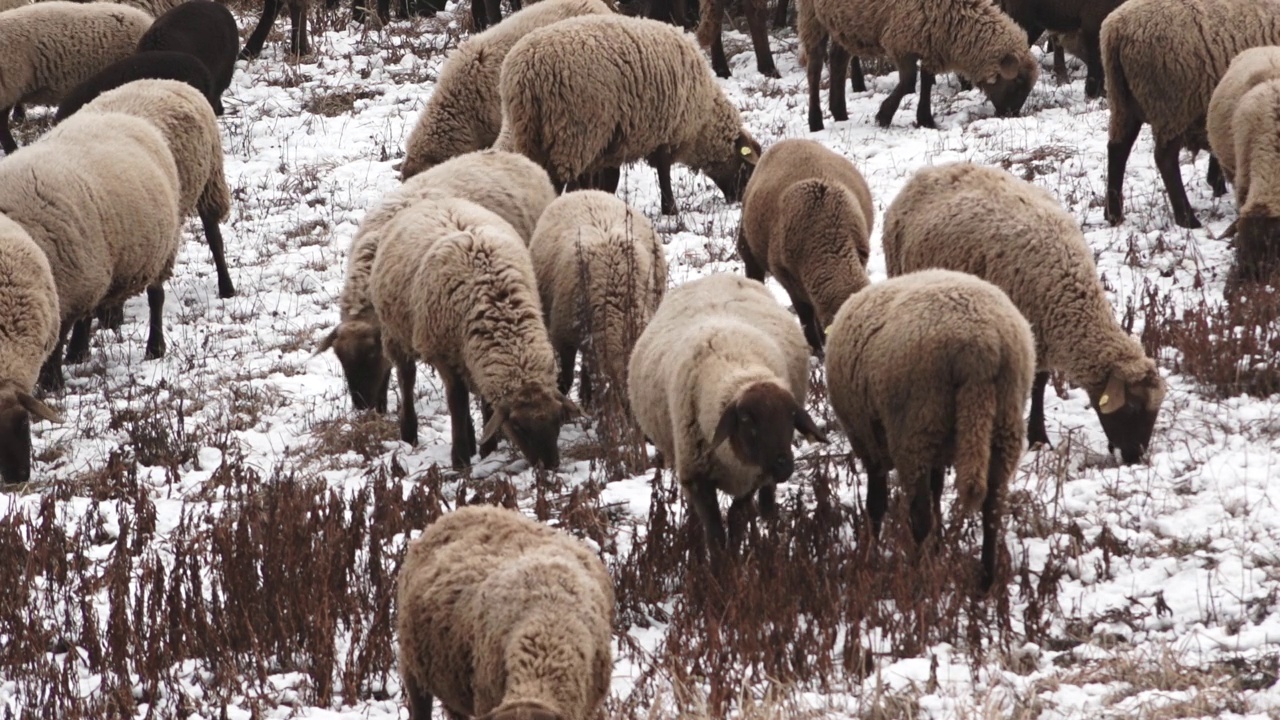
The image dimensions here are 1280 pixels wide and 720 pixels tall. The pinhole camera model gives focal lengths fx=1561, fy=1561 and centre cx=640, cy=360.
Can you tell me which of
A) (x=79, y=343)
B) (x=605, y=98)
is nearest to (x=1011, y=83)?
(x=605, y=98)

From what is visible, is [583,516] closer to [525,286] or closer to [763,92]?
[525,286]

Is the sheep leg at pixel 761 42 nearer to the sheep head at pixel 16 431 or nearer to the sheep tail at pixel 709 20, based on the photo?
the sheep tail at pixel 709 20

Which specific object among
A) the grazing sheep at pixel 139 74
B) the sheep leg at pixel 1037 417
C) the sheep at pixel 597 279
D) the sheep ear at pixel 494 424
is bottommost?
the sheep leg at pixel 1037 417

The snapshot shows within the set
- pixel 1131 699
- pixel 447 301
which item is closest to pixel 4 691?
pixel 447 301

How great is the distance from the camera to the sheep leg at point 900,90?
1480 centimetres

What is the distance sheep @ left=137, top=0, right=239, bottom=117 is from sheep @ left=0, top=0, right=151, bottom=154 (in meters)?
0.42

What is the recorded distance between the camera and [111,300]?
36.9 ft

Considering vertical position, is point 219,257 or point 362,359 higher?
point 362,359

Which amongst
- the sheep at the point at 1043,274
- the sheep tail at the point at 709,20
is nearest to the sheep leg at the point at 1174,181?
the sheep at the point at 1043,274

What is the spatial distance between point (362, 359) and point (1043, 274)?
4.12m

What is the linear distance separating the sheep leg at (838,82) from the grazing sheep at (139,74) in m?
5.92

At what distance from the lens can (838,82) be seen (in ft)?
50.2

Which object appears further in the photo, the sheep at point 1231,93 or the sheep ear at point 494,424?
the sheep at point 1231,93

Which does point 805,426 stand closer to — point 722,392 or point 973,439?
point 722,392
